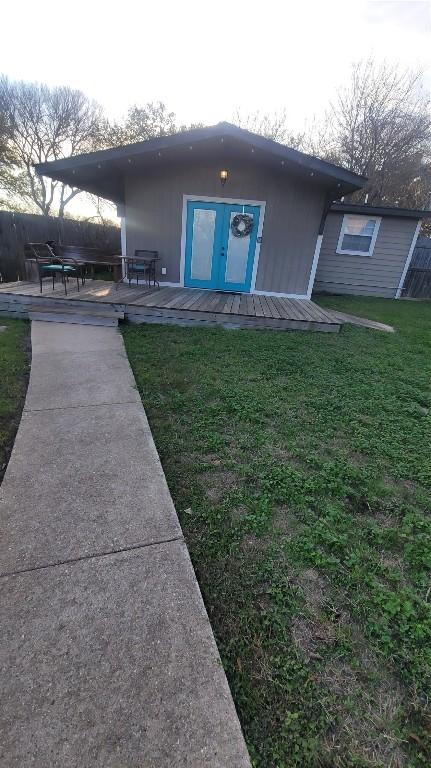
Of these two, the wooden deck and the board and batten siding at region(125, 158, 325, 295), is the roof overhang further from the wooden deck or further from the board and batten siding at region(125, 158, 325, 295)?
the wooden deck

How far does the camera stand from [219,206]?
736 cm

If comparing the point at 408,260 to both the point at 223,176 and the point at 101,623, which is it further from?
the point at 101,623

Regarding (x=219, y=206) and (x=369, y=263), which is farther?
(x=369, y=263)

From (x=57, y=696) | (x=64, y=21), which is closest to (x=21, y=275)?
(x=64, y=21)

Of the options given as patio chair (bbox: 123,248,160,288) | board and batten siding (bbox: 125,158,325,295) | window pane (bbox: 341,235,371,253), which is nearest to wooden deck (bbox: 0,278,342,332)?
patio chair (bbox: 123,248,160,288)

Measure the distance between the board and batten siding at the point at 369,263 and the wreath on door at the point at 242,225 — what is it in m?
4.61

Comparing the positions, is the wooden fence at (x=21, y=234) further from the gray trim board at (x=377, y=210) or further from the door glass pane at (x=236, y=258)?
the gray trim board at (x=377, y=210)

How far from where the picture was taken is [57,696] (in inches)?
42.5

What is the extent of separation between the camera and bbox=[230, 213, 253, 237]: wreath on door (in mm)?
7375

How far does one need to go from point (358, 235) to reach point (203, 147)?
21.5 feet

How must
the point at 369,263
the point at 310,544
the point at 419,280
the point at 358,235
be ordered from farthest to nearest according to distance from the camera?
the point at 419,280 < the point at 369,263 < the point at 358,235 < the point at 310,544

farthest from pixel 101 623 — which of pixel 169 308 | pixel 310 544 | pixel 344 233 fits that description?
pixel 344 233

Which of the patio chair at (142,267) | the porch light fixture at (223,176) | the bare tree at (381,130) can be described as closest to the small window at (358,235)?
the porch light fixture at (223,176)

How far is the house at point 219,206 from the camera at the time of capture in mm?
6539
